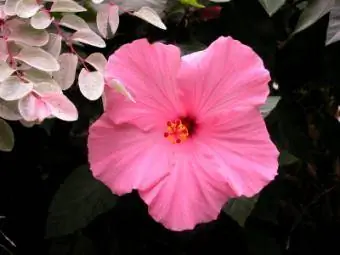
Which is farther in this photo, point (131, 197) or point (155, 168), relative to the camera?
point (131, 197)

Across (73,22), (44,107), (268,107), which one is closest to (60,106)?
(44,107)

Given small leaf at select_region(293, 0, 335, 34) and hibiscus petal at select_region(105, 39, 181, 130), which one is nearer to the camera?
hibiscus petal at select_region(105, 39, 181, 130)

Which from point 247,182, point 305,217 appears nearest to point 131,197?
point 247,182

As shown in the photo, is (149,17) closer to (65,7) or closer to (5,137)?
(65,7)

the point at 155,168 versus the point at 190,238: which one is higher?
the point at 155,168

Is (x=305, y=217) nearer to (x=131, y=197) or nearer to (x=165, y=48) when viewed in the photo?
(x=131, y=197)

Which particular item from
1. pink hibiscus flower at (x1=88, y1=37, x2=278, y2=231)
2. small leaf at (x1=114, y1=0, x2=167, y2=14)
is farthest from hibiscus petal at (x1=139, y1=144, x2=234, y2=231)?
small leaf at (x1=114, y1=0, x2=167, y2=14)

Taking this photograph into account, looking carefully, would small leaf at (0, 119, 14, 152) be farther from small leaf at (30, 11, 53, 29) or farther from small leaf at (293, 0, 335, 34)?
small leaf at (293, 0, 335, 34)
